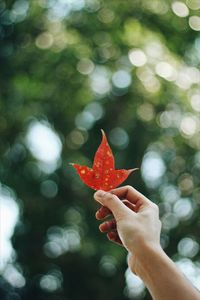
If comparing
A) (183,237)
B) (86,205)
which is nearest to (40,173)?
(86,205)

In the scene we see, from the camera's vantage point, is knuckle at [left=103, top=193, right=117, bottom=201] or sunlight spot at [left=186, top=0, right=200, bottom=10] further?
sunlight spot at [left=186, top=0, right=200, bottom=10]

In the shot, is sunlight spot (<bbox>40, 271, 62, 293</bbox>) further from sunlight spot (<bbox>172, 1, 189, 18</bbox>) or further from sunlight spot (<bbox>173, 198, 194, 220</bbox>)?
sunlight spot (<bbox>172, 1, 189, 18</bbox>)

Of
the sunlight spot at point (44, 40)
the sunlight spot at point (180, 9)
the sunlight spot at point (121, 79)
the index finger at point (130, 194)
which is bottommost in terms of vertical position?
the sunlight spot at point (121, 79)

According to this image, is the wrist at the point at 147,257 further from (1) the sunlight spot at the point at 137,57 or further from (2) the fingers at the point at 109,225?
(1) the sunlight spot at the point at 137,57

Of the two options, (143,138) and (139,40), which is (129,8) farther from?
(143,138)

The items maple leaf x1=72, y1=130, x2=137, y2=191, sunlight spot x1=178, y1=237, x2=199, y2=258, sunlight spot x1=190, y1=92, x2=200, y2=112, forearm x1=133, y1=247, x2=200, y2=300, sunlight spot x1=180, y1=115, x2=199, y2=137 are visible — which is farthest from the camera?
sunlight spot x1=178, y1=237, x2=199, y2=258

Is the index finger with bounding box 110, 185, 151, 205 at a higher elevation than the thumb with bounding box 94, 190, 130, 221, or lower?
lower

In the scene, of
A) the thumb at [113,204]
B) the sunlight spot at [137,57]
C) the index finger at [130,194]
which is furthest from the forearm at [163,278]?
the sunlight spot at [137,57]

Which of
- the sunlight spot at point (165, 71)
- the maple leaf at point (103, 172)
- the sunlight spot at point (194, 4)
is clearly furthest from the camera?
the sunlight spot at point (165, 71)

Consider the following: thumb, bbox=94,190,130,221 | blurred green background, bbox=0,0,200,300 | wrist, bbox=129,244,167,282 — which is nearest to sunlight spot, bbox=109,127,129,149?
blurred green background, bbox=0,0,200,300
